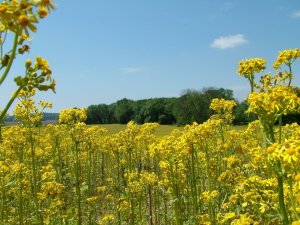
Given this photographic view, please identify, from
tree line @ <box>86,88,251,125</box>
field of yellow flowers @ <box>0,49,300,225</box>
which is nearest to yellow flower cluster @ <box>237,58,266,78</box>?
field of yellow flowers @ <box>0,49,300,225</box>

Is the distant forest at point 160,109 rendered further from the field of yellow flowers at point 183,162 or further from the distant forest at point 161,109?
the field of yellow flowers at point 183,162

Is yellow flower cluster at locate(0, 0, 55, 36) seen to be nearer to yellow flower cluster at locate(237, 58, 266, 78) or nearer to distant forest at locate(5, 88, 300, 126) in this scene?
yellow flower cluster at locate(237, 58, 266, 78)

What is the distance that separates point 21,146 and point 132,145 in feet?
9.73

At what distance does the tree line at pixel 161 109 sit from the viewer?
9364cm

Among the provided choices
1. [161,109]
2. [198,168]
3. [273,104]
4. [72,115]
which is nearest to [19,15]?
[273,104]

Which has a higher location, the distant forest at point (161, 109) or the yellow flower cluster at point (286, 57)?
the distant forest at point (161, 109)

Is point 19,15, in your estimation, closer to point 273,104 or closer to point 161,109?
point 273,104

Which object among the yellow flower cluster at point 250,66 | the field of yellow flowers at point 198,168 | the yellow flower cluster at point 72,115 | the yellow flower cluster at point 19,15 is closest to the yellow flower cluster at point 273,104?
the field of yellow flowers at point 198,168

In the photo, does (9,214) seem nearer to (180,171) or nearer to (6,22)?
(180,171)

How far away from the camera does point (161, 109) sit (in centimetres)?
11594

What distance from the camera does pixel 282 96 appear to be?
13.7 feet

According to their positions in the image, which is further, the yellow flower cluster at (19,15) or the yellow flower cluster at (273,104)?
the yellow flower cluster at (273,104)

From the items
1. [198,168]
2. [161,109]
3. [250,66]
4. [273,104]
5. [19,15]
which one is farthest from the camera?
[161,109]

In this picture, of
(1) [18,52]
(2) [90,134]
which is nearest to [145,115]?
(2) [90,134]
